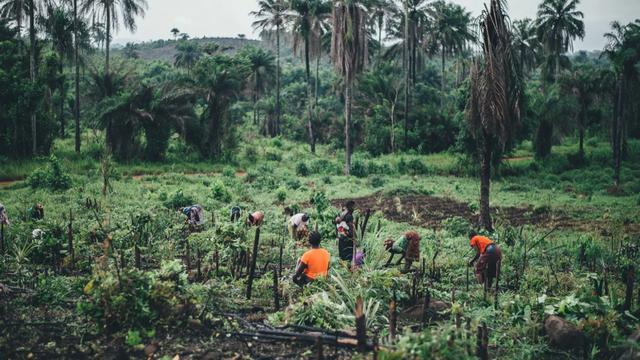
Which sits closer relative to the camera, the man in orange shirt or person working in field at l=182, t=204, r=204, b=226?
the man in orange shirt

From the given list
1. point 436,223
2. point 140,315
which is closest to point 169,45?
point 436,223

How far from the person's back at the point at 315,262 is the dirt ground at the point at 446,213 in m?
→ 7.55

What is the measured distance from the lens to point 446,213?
57.3ft

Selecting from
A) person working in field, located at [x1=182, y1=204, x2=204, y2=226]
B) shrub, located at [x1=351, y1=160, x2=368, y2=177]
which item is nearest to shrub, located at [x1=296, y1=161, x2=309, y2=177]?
shrub, located at [x1=351, y1=160, x2=368, y2=177]

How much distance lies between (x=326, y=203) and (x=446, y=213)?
4.65 m

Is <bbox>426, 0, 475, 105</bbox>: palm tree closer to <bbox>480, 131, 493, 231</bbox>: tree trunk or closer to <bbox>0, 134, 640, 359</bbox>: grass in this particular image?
<bbox>0, 134, 640, 359</bbox>: grass

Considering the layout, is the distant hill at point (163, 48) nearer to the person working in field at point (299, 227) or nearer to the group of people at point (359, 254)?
the person working in field at point (299, 227)

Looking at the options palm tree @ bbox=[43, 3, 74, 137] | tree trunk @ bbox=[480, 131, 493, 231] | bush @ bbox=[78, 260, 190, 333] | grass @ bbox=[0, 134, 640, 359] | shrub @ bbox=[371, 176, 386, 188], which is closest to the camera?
bush @ bbox=[78, 260, 190, 333]

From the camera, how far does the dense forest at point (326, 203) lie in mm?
6379

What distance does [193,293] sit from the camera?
6.93 metres

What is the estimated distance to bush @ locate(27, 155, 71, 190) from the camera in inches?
734

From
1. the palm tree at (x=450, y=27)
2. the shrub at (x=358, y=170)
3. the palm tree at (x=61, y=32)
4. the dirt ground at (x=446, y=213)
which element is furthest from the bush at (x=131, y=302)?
the palm tree at (x=450, y=27)

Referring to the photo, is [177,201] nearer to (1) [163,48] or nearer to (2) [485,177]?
(2) [485,177]

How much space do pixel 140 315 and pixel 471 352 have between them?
3.89 m
